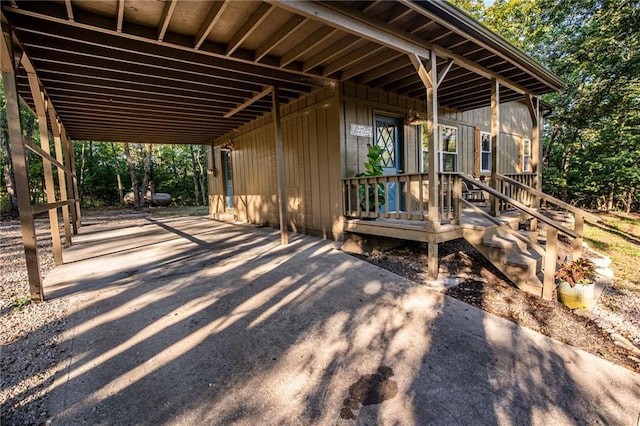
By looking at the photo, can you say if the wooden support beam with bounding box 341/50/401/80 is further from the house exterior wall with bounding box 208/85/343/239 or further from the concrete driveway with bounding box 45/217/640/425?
the concrete driveway with bounding box 45/217/640/425

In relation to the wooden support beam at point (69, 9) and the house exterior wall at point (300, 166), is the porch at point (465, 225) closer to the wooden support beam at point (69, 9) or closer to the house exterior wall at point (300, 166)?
the house exterior wall at point (300, 166)

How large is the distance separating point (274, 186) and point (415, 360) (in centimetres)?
559

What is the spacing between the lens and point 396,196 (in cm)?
402

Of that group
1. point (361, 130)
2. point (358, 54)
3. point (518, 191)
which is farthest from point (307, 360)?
point (518, 191)

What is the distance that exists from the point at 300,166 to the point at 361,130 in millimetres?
1487

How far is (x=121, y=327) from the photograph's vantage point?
8.05 ft

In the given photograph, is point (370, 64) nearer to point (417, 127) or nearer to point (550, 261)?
point (417, 127)

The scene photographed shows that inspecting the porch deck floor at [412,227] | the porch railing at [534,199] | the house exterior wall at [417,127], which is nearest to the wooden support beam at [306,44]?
Answer: the house exterior wall at [417,127]

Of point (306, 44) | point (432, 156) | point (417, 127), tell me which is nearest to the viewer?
point (432, 156)

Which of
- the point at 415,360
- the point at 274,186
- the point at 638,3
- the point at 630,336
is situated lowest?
the point at 630,336

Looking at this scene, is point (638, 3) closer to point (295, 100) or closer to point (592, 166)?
point (592, 166)

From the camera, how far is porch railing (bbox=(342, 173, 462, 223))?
392cm

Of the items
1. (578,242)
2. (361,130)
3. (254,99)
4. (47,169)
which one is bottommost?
(578,242)

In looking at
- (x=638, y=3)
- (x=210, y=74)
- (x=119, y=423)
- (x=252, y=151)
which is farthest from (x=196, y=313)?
(x=638, y=3)
